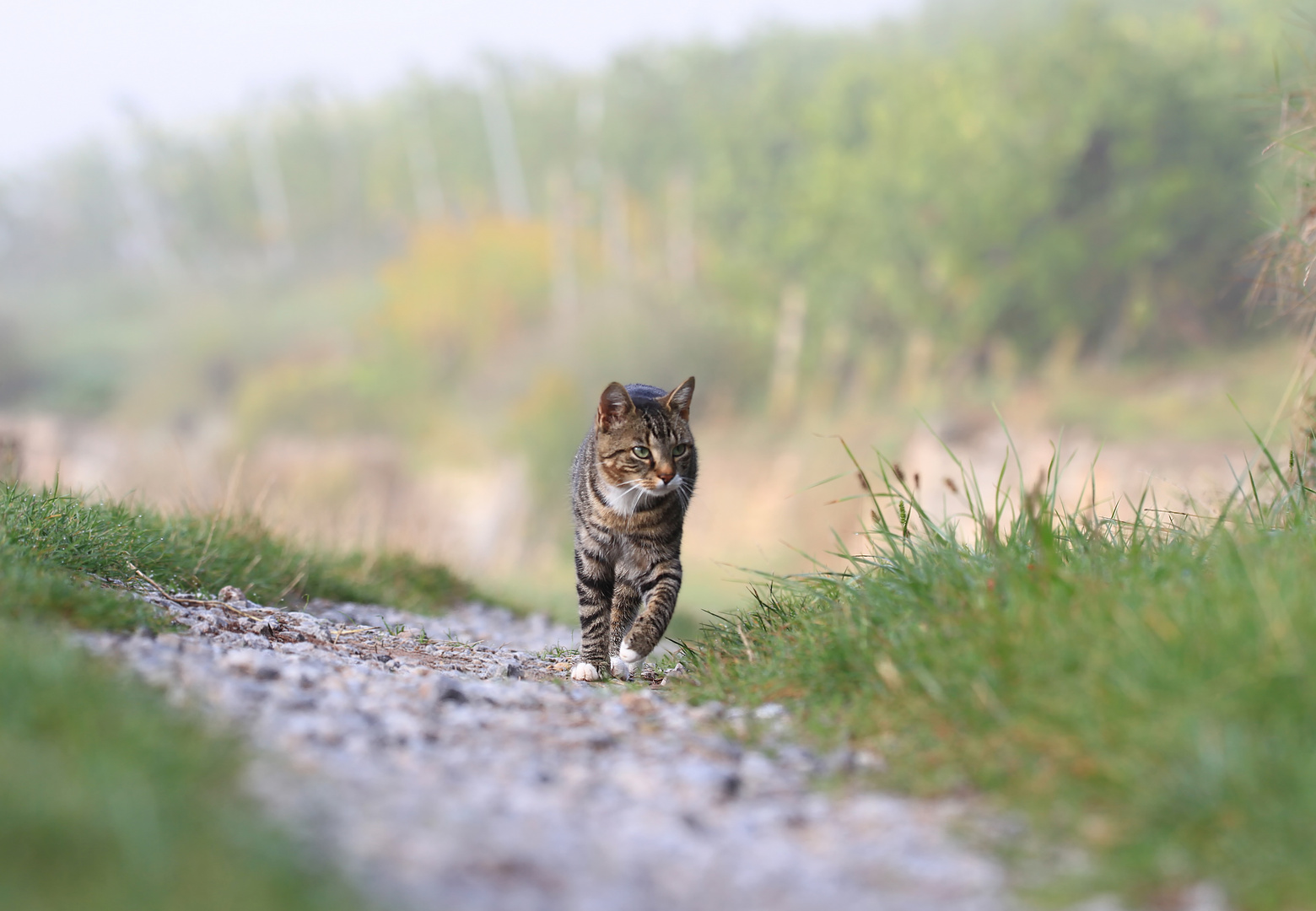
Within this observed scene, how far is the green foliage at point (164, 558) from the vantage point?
4.92m

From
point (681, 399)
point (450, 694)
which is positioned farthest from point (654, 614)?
point (450, 694)

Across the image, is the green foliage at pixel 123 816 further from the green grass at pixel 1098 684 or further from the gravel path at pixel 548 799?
the green grass at pixel 1098 684

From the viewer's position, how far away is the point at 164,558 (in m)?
6.16

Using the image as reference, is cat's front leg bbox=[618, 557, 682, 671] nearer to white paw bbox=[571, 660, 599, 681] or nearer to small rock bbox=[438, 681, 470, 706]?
white paw bbox=[571, 660, 599, 681]

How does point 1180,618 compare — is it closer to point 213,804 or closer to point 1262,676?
point 1262,676

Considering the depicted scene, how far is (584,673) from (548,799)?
92.7 inches

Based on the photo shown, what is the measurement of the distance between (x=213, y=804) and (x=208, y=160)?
8152 centimetres

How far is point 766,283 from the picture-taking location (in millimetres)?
40406

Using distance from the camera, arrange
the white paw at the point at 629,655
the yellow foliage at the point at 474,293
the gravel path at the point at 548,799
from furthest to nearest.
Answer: the yellow foliage at the point at 474,293 < the white paw at the point at 629,655 < the gravel path at the point at 548,799

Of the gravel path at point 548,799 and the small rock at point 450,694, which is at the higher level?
the small rock at point 450,694

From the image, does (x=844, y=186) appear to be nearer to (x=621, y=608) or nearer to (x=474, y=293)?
(x=474, y=293)

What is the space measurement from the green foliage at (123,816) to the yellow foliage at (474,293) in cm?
5171

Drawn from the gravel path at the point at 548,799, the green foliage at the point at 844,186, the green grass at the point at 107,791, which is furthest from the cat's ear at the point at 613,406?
the green foliage at the point at 844,186

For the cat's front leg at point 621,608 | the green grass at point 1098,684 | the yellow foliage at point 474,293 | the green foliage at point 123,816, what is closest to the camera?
the green foliage at point 123,816
